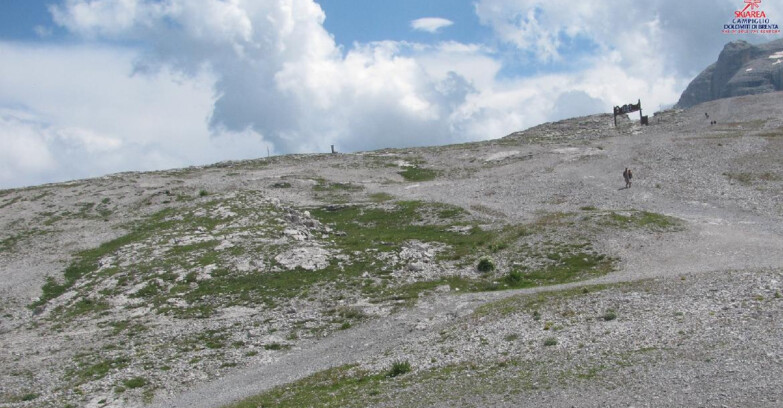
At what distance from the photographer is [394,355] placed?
1094 inches

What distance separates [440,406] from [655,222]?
37.2 meters

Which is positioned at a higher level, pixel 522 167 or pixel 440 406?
pixel 522 167

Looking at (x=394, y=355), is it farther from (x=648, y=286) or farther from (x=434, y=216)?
(x=434, y=216)

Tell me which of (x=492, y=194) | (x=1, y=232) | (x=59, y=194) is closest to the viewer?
(x=1, y=232)

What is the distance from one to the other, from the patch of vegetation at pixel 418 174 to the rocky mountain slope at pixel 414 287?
6.43 ft

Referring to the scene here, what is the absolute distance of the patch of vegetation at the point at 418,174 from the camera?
89287mm

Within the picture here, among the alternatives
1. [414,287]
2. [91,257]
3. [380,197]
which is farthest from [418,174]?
[91,257]

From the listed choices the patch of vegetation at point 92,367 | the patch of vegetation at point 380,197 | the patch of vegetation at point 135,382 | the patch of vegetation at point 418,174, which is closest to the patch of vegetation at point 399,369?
the patch of vegetation at point 135,382

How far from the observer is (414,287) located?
→ 41625 mm

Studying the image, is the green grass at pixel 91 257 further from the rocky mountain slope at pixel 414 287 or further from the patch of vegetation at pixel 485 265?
A: the patch of vegetation at pixel 485 265

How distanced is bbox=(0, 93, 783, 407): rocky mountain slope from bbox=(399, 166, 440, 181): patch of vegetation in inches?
77.2

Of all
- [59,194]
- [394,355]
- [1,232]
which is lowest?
[394,355]

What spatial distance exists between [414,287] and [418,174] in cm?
5148

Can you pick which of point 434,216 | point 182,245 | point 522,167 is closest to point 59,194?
point 182,245
